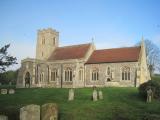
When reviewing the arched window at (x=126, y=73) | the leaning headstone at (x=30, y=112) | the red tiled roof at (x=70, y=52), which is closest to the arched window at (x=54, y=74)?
the red tiled roof at (x=70, y=52)

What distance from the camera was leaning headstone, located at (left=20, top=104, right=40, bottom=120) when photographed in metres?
15.4

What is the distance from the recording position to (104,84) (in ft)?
152

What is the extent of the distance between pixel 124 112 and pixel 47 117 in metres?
5.93

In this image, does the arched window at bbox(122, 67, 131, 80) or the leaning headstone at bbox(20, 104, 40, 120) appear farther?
the arched window at bbox(122, 67, 131, 80)

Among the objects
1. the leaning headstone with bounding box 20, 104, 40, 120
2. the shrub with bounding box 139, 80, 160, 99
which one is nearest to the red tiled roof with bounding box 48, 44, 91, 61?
the shrub with bounding box 139, 80, 160, 99

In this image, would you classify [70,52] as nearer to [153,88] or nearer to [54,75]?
[54,75]

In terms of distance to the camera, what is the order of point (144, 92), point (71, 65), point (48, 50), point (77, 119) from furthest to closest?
point (48, 50) → point (71, 65) → point (144, 92) → point (77, 119)

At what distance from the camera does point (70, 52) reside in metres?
53.5

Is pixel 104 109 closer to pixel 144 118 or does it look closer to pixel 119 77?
pixel 144 118

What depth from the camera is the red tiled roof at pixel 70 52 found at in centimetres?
5106

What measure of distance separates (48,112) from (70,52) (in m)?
37.7

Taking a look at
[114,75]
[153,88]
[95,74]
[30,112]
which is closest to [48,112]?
[30,112]

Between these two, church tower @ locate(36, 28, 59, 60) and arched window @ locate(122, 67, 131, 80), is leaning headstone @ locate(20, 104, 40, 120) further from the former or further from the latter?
church tower @ locate(36, 28, 59, 60)

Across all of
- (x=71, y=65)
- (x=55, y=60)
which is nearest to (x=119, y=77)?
(x=71, y=65)
